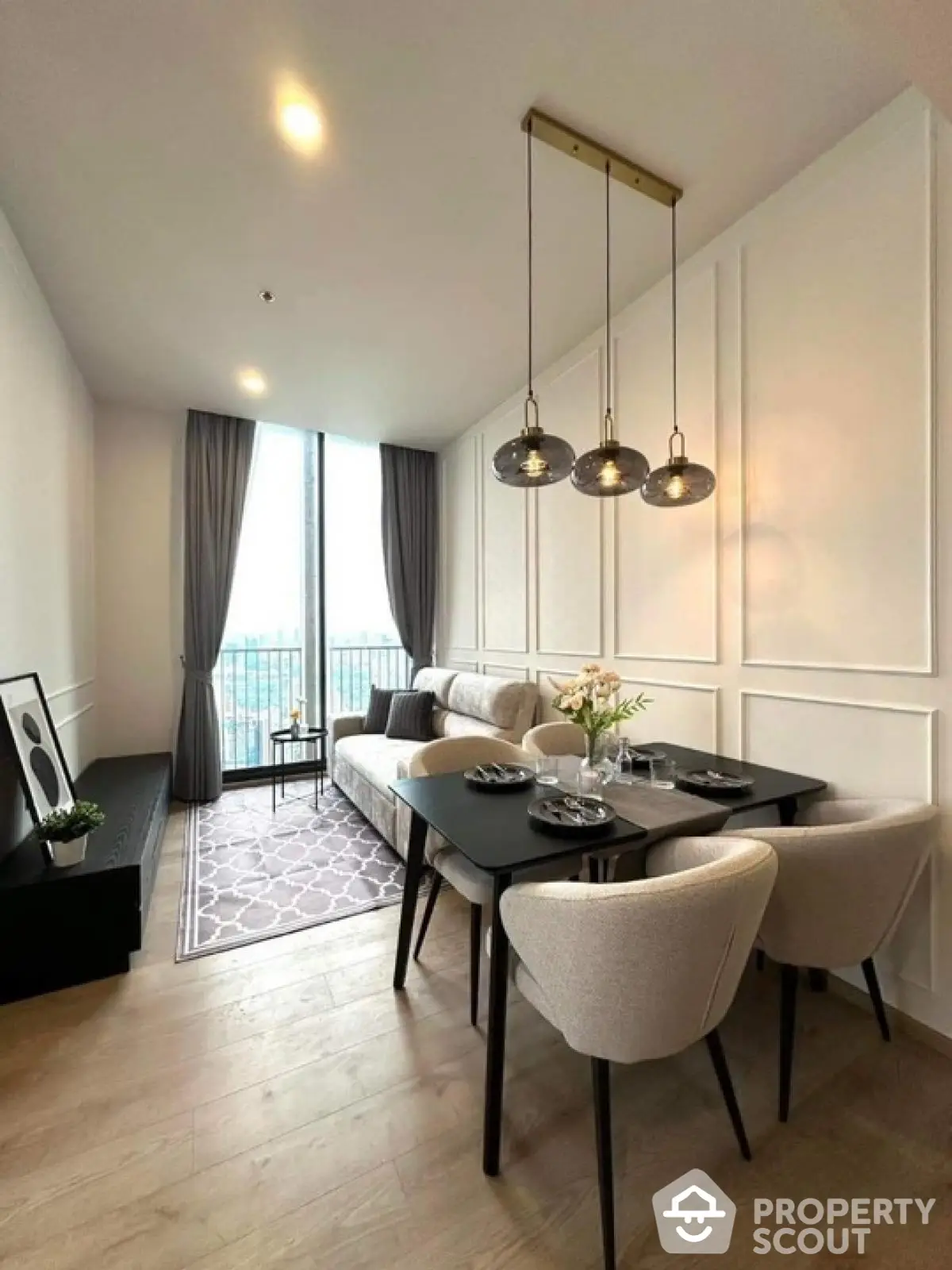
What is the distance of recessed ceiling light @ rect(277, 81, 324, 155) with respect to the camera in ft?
5.64

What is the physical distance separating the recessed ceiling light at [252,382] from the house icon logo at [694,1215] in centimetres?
446

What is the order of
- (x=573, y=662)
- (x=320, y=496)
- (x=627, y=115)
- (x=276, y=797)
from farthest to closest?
1. (x=320, y=496)
2. (x=276, y=797)
3. (x=573, y=662)
4. (x=627, y=115)

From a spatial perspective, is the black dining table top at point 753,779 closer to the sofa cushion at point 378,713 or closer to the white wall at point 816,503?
the white wall at point 816,503

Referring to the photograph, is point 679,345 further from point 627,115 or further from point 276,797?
point 276,797

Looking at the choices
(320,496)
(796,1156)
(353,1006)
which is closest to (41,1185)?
(353,1006)

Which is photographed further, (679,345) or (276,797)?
(276,797)

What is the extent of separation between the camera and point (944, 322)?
1699 mm

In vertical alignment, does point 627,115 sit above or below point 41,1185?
above

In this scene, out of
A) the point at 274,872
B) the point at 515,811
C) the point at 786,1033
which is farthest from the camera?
the point at 274,872

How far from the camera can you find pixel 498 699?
357 cm

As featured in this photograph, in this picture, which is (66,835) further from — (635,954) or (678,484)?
(678,484)

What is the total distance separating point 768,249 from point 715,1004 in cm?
284

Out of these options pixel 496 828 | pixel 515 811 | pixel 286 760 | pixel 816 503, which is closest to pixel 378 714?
pixel 286 760

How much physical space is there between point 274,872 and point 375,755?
998mm
